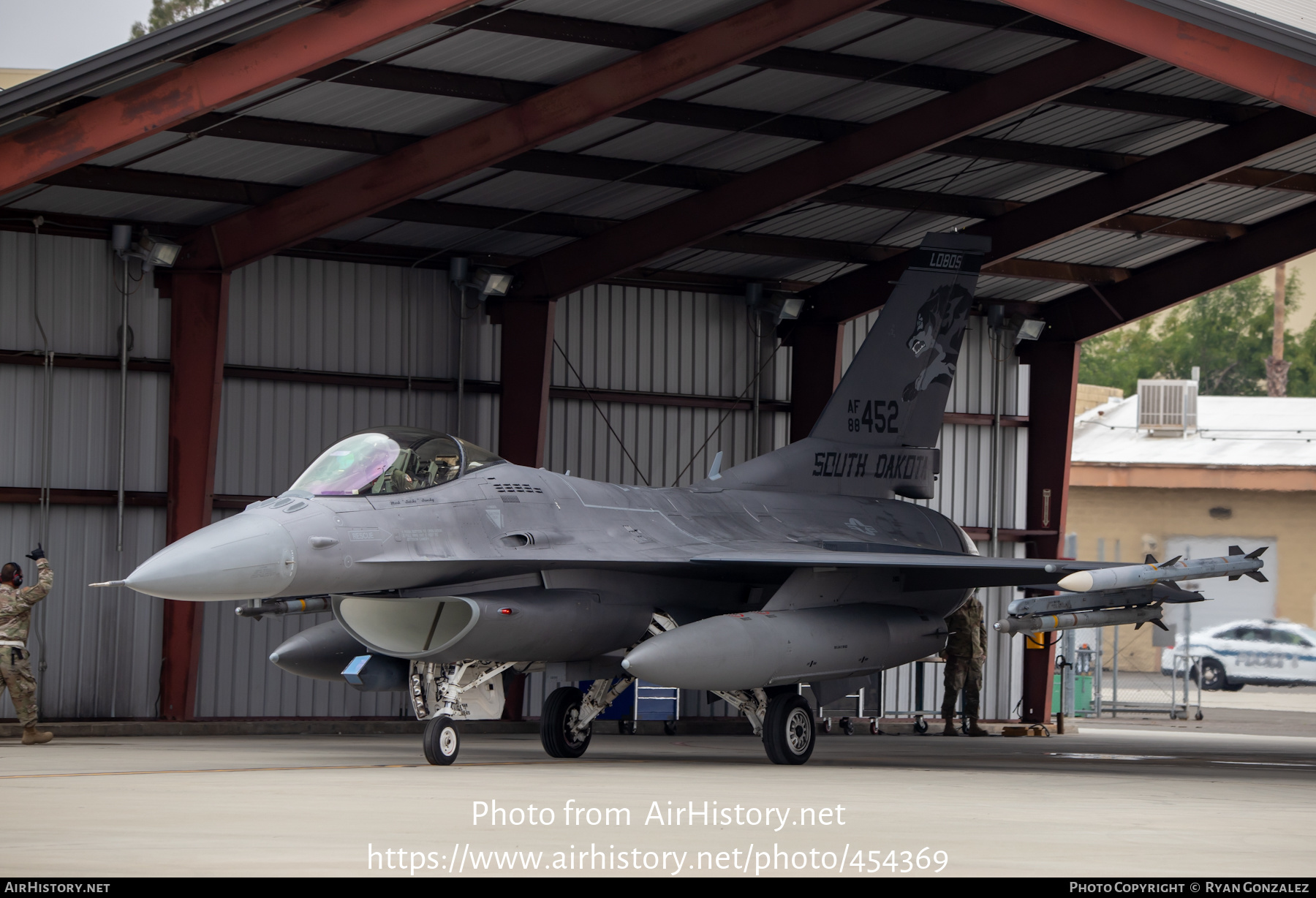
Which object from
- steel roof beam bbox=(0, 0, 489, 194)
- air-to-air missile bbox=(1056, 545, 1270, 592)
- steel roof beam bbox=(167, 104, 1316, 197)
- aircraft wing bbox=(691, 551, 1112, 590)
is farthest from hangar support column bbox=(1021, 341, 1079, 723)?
steel roof beam bbox=(0, 0, 489, 194)

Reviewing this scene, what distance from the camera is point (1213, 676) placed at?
126 feet

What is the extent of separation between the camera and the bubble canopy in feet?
41.2

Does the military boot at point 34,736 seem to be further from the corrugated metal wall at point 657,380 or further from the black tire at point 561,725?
the corrugated metal wall at point 657,380

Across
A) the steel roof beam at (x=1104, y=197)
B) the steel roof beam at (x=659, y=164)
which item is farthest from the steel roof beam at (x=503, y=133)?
the steel roof beam at (x=1104, y=197)

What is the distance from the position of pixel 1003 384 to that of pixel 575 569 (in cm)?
1282

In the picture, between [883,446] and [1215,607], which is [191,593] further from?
[1215,607]

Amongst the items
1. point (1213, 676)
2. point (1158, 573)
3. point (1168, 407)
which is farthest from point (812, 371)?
point (1168, 407)

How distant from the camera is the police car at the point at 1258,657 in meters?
38.4

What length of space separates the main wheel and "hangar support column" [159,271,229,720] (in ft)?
22.2

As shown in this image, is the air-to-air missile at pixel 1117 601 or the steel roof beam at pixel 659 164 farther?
the steel roof beam at pixel 659 164

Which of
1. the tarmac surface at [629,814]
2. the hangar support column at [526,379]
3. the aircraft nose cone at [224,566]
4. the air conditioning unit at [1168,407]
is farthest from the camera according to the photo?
the air conditioning unit at [1168,407]

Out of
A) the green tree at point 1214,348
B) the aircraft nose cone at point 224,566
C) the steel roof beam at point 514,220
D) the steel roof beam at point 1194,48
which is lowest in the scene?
the aircraft nose cone at point 224,566

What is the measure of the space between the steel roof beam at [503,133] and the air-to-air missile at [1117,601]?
5369mm

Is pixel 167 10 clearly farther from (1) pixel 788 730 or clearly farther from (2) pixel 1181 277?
(1) pixel 788 730
